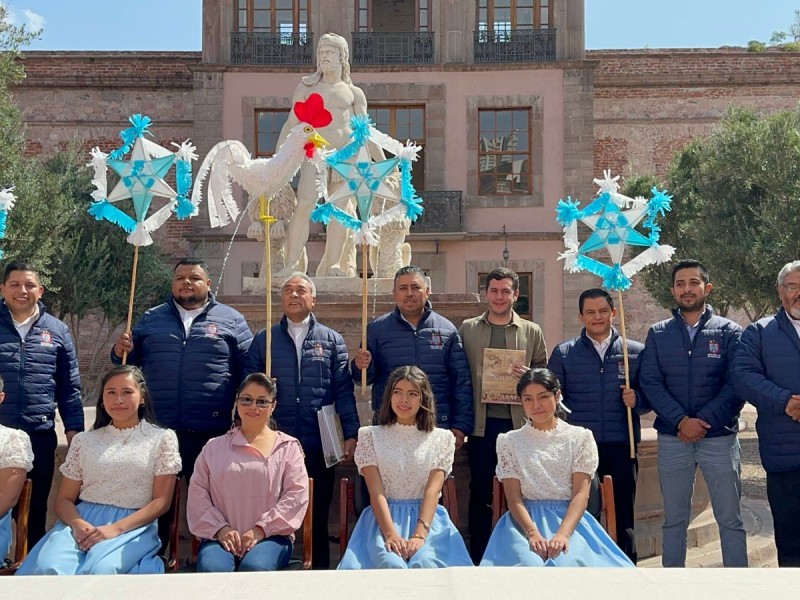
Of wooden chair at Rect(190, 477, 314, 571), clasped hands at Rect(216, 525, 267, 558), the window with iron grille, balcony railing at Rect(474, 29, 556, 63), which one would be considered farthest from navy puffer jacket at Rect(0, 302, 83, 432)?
balcony railing at Rect(474, 29, 556, 63)

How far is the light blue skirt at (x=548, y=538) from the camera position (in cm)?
430

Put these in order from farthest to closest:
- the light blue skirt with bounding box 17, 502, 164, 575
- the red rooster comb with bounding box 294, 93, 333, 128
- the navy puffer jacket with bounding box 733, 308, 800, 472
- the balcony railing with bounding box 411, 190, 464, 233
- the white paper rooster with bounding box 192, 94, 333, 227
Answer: the balcony railing with bounding box 411, 190, 464, 233, the white paper rooster with bounding box 192, 94, 333, 227, the red rooster comb with bounding box 294, 93, 333, 128, the navy puffer jacket with bounding box 733, 308, 800, 472, the light blue skirt with bounding box 17, 502, 164, 575

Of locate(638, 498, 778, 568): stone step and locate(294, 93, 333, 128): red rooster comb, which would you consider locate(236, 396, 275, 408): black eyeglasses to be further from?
locate(638, 498, 778, 568): stone step

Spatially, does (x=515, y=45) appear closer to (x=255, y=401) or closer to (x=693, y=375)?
(x=693, y=375)

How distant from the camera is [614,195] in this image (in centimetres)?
582

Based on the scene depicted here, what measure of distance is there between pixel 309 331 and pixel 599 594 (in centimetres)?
243

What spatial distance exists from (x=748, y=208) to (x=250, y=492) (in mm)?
12782

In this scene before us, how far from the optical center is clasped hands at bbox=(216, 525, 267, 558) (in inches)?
171

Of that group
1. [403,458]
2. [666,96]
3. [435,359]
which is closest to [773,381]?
[435,359]

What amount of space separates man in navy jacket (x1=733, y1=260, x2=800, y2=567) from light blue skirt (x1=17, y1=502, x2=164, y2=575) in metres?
2.93

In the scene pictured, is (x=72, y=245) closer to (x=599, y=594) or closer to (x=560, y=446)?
(x=560, y=446)

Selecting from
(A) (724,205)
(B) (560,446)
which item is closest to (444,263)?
(A) (724,205)

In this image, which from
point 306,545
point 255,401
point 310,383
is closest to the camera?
point 306,545

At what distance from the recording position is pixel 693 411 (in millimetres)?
5094
